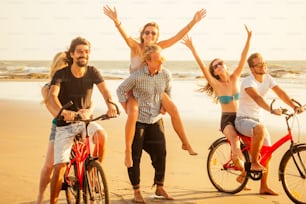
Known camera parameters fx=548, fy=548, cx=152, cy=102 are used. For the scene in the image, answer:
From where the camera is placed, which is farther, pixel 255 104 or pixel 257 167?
pixel 255 104

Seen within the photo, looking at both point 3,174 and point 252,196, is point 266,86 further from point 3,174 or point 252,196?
point 3,174

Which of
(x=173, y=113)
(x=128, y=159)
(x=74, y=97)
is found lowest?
(x=128, y=159)

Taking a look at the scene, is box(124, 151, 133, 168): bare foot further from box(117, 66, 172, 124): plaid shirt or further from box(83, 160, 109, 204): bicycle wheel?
box(83, 160, 109, 204): bicycle wheel

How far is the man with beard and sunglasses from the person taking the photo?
518cm

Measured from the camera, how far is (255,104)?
6562 mm

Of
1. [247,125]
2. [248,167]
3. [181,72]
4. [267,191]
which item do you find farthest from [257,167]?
[181,72]

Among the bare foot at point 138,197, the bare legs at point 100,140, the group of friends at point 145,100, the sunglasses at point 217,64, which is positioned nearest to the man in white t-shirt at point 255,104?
the group of friends at point 145,100

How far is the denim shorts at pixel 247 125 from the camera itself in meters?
6.36

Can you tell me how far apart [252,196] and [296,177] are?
0.59 m

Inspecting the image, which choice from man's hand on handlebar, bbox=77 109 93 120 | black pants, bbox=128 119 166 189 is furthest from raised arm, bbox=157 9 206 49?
man's hand on handlebar, bbox=77 109 93 120

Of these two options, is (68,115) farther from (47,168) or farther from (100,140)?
(47,168)

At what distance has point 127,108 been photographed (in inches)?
243

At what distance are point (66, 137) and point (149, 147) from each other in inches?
59.4

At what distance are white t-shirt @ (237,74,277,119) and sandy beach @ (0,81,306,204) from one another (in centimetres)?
106
